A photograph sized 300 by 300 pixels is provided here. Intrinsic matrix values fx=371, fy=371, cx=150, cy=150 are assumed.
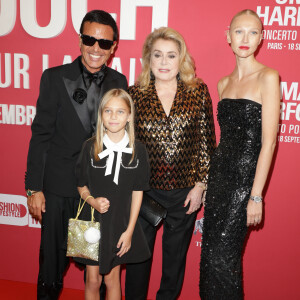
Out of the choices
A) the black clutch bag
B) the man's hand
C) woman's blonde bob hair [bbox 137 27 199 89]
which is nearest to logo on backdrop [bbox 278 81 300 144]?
woman's blonde bob hair [bbox 137 27 199 89]

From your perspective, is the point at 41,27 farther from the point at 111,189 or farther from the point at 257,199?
the point at 257,199

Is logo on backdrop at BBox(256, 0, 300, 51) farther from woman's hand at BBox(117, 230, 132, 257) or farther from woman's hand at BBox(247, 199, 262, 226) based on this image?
woman's hand at BBox(117, 230, 132, 257)

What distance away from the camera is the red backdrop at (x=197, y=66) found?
3.05 metres

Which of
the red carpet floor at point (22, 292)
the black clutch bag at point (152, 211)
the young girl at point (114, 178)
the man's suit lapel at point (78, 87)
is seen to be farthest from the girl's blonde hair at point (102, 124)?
the red carpet floor at point (22, 292)

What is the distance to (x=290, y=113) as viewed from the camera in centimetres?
310

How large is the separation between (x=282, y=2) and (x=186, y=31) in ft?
2.58

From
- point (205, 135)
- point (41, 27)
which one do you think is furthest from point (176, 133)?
point (41, 27)

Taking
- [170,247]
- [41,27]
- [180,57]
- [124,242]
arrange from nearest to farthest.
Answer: [124,242] → [180,57] → [170,247] → [41,27]

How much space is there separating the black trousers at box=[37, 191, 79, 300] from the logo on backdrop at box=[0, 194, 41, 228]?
972 millimetres

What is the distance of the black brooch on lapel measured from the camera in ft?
8.16

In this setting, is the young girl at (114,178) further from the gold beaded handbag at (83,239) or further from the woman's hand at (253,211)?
the woman's hand at (253,211)

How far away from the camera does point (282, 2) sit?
9.70 feet

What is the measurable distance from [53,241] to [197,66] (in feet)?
6.00

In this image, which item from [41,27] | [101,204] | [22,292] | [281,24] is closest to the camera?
[101,204]
